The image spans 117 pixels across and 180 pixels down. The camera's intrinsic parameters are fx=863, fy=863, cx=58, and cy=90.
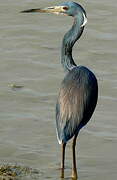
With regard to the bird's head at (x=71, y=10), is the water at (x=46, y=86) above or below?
below

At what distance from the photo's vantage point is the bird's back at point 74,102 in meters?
8.41

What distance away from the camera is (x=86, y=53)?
12.5 m

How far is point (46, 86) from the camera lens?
11.3 m

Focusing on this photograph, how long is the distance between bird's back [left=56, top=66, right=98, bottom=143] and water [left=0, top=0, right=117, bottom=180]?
579 mm

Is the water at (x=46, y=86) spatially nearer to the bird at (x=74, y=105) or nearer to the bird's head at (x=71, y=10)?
the bird at (x=74, y=105)

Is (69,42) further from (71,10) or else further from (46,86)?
(46,86)

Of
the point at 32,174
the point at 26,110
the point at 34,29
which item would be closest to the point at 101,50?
the point at 34,29

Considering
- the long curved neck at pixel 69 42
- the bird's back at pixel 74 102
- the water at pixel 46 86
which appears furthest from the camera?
the water at pixel 46 86

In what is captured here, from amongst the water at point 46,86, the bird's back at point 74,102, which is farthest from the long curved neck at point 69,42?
the water at point 46,86

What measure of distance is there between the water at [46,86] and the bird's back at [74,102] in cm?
58

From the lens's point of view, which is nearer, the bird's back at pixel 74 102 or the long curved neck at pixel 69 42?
the bird's back at pixel 74 102

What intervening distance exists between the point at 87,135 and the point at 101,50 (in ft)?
10.2

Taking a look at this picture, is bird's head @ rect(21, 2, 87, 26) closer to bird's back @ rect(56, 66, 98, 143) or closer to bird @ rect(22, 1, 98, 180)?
bird @ rect(22, 1, 98, 180)

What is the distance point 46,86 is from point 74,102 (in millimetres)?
2781
